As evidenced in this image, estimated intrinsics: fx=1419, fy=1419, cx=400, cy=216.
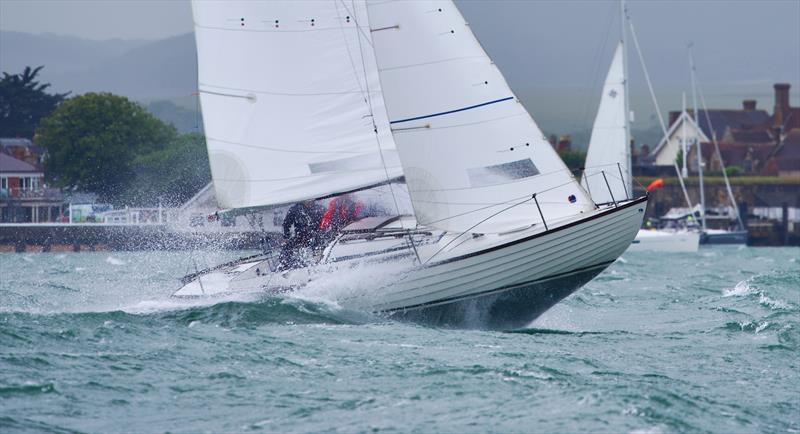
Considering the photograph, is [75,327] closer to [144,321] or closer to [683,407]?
[144,321]

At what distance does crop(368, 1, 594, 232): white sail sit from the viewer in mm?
20672

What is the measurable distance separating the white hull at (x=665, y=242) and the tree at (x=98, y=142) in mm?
27947

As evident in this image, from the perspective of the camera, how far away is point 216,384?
15.1 metres

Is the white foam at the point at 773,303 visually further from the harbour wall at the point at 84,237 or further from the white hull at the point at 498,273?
the harbour wall at the point at 84,237

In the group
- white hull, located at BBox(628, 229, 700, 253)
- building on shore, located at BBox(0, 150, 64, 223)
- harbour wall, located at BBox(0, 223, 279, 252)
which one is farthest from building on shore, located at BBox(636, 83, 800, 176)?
harbour wall, located at BBox(0, 223, 279, 252)

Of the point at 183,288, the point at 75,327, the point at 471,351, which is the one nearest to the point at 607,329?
the point at 471,351

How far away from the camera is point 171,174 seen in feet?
249

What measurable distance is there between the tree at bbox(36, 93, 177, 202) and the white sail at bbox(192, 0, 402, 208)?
56694mm

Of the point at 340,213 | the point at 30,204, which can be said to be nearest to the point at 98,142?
the point at 30,204

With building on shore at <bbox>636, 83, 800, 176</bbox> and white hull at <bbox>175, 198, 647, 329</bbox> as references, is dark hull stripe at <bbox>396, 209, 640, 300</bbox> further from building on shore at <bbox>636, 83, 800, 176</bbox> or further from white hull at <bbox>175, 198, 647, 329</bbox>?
building on shore at <bbox>636, 83, 800, 176</bbox>

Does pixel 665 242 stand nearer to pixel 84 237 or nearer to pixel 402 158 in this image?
pixel 84 237

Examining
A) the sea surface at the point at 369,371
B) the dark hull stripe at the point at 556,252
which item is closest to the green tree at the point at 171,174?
the sea surface at the point at 369,371

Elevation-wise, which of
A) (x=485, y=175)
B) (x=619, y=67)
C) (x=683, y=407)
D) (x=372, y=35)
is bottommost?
(x=683, y=407)

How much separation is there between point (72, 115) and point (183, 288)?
60894mm
